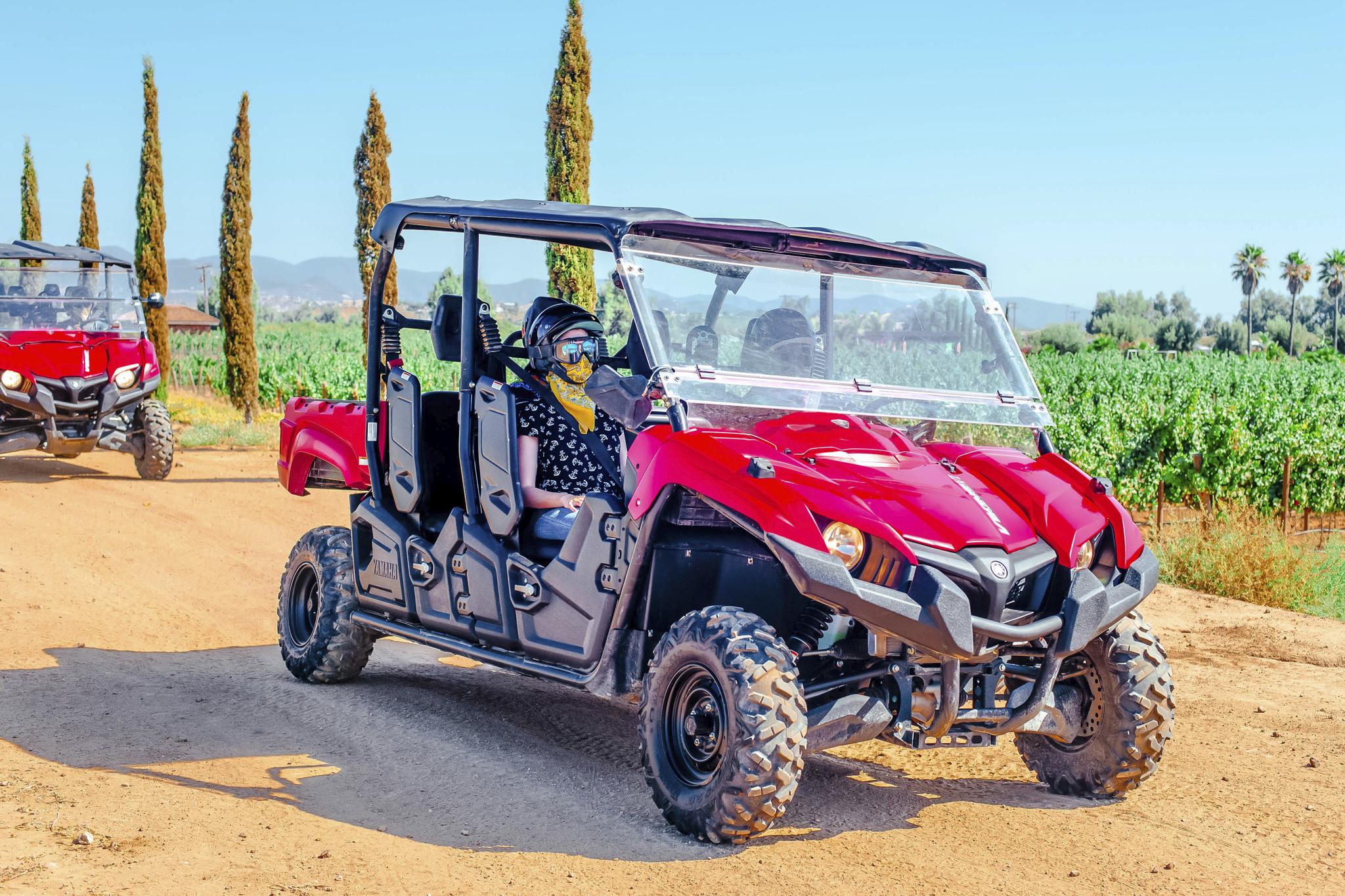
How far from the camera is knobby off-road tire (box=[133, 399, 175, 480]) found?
1535 cm

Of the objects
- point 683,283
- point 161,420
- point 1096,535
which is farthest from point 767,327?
point 161,420

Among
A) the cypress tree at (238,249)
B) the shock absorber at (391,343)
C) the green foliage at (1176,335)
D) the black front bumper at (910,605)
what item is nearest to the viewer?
the black front bumper at (910,605)

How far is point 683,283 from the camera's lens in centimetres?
536

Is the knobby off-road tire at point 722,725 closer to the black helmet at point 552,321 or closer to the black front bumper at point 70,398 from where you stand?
the black helmet at point 552,321

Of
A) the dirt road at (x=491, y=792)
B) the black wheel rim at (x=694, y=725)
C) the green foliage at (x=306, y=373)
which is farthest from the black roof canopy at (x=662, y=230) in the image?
the green foliage at (x=306, y=373)

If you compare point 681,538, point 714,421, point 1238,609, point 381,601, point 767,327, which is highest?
point 767,327

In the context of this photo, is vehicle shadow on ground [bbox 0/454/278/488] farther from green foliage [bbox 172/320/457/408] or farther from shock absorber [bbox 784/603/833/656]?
shock absorber [bbox 784/603/833/656]

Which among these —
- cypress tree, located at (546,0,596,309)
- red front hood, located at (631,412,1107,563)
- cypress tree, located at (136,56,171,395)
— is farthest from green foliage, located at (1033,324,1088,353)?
red front hood, located at (631,412,1107,563)

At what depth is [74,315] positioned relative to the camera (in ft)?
49.8

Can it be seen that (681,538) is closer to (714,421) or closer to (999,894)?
(714,421)

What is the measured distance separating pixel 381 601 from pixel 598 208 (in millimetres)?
2487

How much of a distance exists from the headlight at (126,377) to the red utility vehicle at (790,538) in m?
9.32

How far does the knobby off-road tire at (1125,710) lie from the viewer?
5293mm

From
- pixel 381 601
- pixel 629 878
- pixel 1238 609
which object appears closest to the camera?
pixel 629 878
